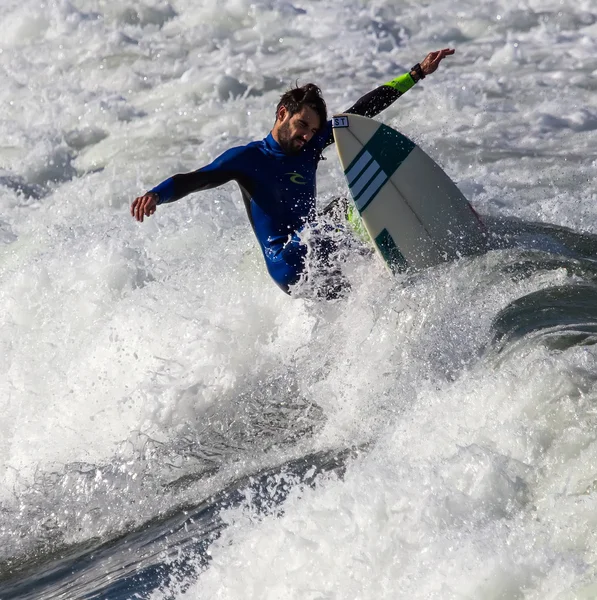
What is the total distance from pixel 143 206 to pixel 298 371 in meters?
1.40

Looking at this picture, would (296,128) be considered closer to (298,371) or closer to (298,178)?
(298,178)

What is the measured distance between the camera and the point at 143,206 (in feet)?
15.2

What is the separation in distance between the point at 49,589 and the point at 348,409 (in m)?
1.64

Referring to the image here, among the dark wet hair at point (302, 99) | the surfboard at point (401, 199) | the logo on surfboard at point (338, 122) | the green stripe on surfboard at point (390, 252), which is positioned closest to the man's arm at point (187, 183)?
the dark wet hair at point (302, 99)

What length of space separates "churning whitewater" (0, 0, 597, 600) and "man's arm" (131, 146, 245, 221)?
0.89 metres

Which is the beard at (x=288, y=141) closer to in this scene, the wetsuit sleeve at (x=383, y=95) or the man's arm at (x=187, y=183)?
the man's arm at (x=187, y=183)

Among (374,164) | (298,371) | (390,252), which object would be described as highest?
(374,164)

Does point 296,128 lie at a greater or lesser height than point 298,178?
greater

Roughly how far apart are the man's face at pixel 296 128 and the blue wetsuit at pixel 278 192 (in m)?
0.05

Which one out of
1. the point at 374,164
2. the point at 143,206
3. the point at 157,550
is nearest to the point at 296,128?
the point at 374,164

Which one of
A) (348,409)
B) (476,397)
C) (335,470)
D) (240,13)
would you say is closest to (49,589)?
(335,470)

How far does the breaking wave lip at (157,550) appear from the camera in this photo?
3896 millimetres

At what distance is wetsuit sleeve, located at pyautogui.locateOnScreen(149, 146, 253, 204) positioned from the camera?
4852 mm

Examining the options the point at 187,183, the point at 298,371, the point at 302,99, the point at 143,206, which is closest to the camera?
the point at 143,206
